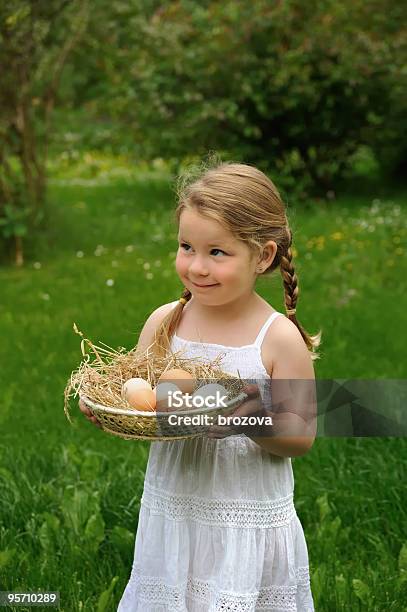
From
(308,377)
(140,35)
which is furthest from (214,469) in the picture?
(140,35)

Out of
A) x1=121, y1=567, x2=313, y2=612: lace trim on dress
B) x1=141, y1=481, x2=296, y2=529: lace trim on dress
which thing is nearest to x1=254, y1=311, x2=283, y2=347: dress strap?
x1=141, y1=481, x2=296, y2=529: lace trim on dress

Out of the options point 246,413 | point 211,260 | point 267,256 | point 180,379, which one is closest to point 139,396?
point 180,379

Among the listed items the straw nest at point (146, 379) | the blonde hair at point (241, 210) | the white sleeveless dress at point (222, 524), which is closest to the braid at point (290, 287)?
the blonde hair at point (241, 210)

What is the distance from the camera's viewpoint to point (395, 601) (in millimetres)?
3156

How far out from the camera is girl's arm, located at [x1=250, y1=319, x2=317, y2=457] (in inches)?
92.4

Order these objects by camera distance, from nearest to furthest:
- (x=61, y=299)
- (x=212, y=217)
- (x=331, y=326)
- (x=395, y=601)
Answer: (x=212, y=217), (x=395, y=601), (x=331, y=326), (x=61, y=299)

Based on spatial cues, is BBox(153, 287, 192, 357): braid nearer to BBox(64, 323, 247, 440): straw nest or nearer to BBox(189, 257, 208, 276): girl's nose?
BBox(64, 323, 247, 440): straw nest

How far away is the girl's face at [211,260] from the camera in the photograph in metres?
2.33

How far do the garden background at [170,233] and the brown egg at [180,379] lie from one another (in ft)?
1.42

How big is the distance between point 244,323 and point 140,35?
9206 millimetres

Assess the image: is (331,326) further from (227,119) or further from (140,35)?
(140,35)

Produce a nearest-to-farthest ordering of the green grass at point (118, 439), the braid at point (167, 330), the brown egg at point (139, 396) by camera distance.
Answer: the brown egg at point (139, 396) < the braid at point (167, 330) < the green grass at point (118, 439)

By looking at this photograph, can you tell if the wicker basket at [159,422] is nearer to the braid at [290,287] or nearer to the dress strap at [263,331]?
the dress strap at [263,331]

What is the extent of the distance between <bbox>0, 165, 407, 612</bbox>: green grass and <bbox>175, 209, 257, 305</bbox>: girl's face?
0.26 m
